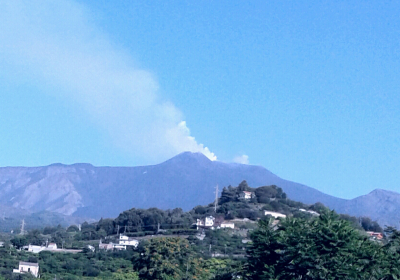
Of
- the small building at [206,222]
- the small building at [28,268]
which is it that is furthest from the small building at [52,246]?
the small building at [28,268]

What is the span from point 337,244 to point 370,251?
1.25 meters

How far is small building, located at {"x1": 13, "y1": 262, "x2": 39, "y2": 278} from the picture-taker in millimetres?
42344

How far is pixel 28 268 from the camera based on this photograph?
43.4 meters

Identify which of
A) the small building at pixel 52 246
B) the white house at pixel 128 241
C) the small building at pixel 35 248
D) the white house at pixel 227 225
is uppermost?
the white house at pixel 227 225

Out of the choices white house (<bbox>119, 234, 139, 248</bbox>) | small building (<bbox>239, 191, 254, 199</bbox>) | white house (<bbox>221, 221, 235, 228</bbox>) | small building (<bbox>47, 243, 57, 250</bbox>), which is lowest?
small building (<bbox>47, 243, 57, 250</bbox>)

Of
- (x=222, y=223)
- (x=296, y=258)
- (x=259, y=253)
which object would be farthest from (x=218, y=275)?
(x=222, y=223)

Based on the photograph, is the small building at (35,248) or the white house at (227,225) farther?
the white house at (227,225)

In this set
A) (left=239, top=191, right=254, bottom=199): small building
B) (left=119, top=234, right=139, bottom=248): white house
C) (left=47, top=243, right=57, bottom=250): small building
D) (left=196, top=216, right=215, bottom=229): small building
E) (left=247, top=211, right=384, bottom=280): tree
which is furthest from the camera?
(left=239, top=191, right=254, bottom=199): small building

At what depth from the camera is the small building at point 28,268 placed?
4234 cm

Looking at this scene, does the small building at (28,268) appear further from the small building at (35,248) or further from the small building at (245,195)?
the small building at (245,195)

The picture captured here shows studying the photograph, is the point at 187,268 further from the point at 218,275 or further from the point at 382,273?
the point at 382,273

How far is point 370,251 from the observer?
21.8 meters

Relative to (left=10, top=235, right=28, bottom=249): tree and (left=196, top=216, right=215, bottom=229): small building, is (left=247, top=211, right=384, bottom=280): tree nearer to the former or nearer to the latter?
(left=10, top=235, right=28, bottom=249): tree

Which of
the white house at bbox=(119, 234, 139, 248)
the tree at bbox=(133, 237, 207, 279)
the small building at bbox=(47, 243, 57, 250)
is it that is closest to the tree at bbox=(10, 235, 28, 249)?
the small building at bbox=(47, 243, 57, 250)
